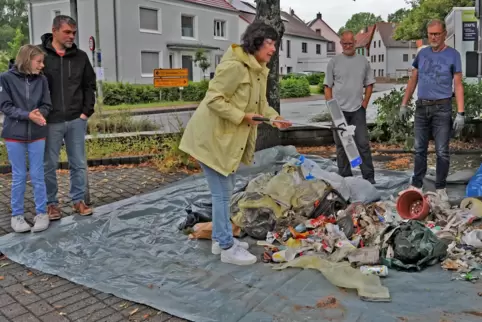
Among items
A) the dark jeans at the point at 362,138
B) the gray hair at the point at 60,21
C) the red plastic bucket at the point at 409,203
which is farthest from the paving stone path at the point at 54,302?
the dark jeans at the point at 362,138

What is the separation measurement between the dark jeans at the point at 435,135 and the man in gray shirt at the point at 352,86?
65cm

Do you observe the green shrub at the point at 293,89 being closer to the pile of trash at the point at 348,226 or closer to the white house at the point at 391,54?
the pile of trash at the point at 348,226

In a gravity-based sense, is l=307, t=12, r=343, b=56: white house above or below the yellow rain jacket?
above

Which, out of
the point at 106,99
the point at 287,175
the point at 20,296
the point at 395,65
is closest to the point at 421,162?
the point at 287,175

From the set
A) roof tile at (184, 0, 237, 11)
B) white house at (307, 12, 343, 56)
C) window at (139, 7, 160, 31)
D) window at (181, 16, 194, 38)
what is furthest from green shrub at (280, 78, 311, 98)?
white house at (307, 12, 343, 56)

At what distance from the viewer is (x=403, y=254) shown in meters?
3.46

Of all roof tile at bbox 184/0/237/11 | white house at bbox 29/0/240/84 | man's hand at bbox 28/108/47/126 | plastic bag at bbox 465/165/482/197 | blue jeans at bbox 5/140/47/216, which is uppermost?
roof tile at bbox 184/0/237/11

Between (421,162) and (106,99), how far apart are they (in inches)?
737

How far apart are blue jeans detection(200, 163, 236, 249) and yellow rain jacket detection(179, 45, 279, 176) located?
0.41 ft

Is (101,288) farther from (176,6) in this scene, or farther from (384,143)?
(176,6)

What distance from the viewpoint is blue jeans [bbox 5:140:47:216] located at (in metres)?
4.39

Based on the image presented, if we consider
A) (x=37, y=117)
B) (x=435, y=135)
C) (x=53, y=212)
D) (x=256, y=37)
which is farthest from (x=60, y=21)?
(x=435, y=135)

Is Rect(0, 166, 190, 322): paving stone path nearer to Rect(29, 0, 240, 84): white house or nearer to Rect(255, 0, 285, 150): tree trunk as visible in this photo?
Rect(255, 0, 285, 150): tree trunk

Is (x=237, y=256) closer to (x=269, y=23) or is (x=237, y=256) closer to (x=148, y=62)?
(x=269, y=23)
